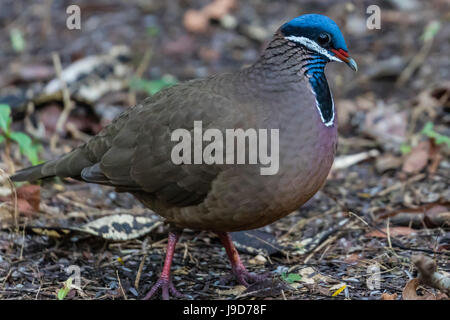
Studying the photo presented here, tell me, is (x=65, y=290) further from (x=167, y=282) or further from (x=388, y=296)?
(x=388, y=296)

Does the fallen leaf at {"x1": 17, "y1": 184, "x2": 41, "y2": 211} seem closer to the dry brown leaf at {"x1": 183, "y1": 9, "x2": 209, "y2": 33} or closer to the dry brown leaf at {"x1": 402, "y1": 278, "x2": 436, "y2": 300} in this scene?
the dry brown leaf at {"x1": 402, "y1": 278, "x2": 436, "y2": 300}

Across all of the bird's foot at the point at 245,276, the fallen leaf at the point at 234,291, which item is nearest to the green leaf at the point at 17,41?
the bird's foot at the point at 245,276

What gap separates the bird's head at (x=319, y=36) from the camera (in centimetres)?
407

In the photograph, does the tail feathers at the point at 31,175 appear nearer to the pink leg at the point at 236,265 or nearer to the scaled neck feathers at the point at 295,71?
the pink leg at the point at 236,265

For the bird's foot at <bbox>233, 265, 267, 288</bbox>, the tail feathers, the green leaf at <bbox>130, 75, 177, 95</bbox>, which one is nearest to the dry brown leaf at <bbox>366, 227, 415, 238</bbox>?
the bird's foot at <bbox>233, 265, 267, 288</bbox>

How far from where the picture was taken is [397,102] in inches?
292

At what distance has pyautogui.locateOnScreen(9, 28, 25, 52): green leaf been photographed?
27.9ft

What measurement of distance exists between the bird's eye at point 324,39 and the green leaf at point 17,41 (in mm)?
5407

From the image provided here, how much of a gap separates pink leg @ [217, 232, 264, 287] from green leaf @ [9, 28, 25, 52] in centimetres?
497

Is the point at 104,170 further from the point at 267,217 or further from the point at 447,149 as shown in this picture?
the point at 447,149

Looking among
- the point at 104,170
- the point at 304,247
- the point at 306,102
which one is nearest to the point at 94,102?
the point at 104,170

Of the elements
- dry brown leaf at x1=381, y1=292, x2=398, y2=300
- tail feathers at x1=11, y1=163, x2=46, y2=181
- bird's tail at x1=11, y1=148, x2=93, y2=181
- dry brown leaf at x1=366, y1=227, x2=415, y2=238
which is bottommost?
dry brown leaf at x1=381, y1=292, x2=398, y2=300

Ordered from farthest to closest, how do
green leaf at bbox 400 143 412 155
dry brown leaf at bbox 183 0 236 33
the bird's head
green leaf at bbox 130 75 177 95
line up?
dry brown leaf at bbox 183 0 236 33 → green leaf at bbox 130 75 177 95 → green leaf at bbox 400 143 412 155 → the bird's head
